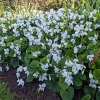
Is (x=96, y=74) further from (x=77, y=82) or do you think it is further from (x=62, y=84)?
(x=62, y=84)

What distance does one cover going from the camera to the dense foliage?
113 inches

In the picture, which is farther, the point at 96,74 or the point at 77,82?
the point at 77,82

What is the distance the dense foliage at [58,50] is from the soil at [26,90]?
0.10m

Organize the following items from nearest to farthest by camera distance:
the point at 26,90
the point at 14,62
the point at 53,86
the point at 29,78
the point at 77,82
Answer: the point at 77,82 → the point at 53,86 → the point at 29,78 → the point at 26,90 → the point at 14,62

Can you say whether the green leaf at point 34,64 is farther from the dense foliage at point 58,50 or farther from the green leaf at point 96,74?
the green leaf at point 96,74

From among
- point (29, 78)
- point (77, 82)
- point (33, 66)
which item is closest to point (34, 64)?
point (33, 66)

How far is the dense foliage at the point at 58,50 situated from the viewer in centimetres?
288

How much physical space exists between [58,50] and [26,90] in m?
0.66

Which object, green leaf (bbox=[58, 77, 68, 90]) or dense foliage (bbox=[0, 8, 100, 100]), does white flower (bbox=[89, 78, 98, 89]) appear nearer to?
dense foliage (bbox=[0, 8, 100, 100])

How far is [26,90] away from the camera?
11.1 feet

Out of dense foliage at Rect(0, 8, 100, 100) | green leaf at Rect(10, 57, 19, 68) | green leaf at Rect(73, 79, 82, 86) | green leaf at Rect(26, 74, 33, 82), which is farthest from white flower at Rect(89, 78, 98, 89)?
green leaf at Rect(10, 57, 19, 68)

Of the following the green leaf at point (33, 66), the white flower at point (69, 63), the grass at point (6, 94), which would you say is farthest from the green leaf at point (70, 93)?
the grass at point (6, 94)

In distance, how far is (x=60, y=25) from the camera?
3.40 meters

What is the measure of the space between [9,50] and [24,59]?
1.19ft
